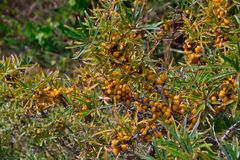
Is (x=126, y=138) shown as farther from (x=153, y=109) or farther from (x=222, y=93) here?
(x=222, y=93)

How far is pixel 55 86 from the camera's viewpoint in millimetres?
1859

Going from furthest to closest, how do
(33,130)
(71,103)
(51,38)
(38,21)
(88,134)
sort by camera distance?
(38,21) → (51,38) → (33,130) → (88,134) → (71,103)

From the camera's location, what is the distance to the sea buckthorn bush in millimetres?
1450

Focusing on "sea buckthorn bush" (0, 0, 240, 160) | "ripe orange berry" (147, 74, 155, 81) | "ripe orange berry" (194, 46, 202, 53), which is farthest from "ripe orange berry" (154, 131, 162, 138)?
"ripe orange berry" (194, 46, 202, 53)

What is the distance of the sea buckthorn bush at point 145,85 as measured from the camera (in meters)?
1.45

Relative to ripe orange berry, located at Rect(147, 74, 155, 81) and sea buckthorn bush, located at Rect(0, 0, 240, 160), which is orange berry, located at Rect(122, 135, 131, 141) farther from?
ripe orange berry, located at Rect(147, 74, 155, 81)

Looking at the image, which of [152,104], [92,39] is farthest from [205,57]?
[92,39]

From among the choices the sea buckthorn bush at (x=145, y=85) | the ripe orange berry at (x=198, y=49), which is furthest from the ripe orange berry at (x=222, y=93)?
the ripe orange berry at (x=198, y=49)

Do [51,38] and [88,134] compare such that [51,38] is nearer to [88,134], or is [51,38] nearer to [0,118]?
[0,118]

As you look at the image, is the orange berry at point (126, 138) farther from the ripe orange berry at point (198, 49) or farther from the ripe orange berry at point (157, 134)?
the ripe orange berry at point (198, 49)

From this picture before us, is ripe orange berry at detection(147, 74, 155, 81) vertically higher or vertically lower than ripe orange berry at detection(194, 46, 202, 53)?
lower

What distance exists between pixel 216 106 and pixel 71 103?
0.53 m

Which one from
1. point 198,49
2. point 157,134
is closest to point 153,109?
point 157,134

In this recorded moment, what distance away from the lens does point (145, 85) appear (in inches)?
64.7
